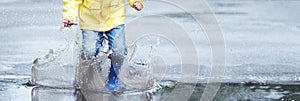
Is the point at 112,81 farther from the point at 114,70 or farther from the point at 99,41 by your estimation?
the point at 99,41

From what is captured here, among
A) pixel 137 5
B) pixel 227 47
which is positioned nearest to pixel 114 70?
pixel 137 5

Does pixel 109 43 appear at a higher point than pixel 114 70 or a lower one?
higher

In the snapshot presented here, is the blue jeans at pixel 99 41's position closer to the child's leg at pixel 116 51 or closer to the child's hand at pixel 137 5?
the child's leg at pixel 116 51

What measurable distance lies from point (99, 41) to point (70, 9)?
37cm

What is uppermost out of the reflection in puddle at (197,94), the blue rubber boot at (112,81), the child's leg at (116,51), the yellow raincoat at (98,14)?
the yellow raincoat at (98,14)

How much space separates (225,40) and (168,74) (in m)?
1.79

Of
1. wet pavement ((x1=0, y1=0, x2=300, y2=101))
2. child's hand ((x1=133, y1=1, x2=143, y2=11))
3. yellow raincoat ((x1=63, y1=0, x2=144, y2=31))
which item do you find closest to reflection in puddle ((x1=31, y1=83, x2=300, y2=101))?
wet pavement ((x1=0, y1=0, x2=300, y2=101))

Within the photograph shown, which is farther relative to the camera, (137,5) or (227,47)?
(227,47)

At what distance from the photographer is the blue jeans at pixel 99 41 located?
5457 mm

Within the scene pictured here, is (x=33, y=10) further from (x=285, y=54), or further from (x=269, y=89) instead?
(x=269, y=89)

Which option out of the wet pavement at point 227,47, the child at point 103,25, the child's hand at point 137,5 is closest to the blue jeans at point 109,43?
the child at point 103,25

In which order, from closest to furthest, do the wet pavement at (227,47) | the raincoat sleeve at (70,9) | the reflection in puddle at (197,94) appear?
the raincoat sleeve at (70,9), the reflection in puddle at (197,94), the wet pavement at (227,47)

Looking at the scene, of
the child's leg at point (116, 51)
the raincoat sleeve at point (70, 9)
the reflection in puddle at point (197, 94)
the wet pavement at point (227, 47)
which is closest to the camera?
the raincoat sleeve at point (70, 9)

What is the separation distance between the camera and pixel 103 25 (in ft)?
18.0
